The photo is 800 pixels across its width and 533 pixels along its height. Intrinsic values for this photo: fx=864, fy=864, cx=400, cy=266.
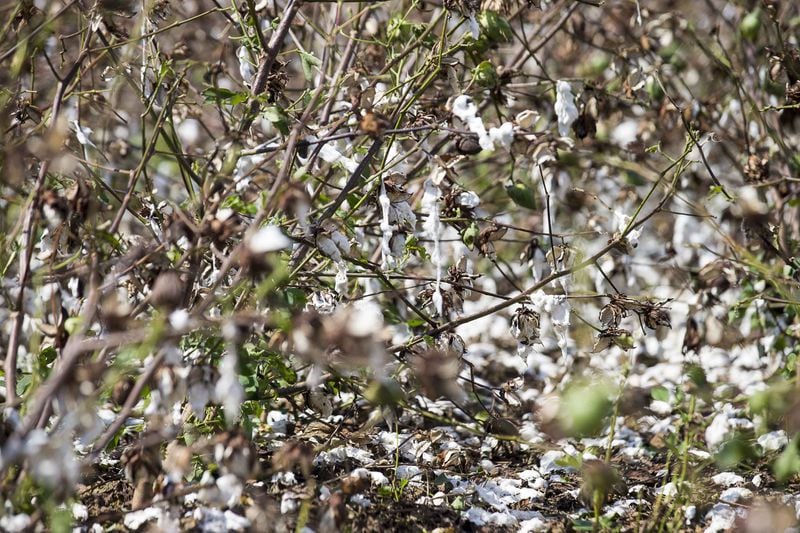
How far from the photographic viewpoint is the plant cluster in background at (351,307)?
51.4 inches

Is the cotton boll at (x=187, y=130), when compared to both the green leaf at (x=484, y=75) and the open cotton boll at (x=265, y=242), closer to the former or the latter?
the green leaf at (x=484, y=75)

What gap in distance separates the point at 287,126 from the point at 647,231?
2462 millimetres

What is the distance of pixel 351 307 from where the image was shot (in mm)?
1755

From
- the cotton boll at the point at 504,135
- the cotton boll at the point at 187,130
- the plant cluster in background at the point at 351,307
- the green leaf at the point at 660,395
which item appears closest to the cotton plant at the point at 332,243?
the plant cluster in background at the point at 351,307

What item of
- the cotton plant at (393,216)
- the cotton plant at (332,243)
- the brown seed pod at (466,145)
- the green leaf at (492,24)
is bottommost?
the cotton plant at (332,243)

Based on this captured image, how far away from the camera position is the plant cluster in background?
1306 mm

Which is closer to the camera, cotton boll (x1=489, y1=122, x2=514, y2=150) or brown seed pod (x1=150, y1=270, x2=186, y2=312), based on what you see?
brown seed pod (x1=150, y1=270, x2=186, y2=312)

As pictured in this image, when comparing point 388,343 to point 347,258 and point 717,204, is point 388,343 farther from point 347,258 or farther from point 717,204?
point 717,204

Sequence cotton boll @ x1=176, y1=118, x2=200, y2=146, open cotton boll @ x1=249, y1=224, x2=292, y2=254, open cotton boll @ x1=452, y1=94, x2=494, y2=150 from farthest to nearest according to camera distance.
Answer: cotton boll @ x1=176, y1=118, x2=200, y2=146 → open cotton boll @ x1=452, y1=94, x2=494, y2=150 → open cotton boll @ x1=249, y1=224, x2=292, y2=254

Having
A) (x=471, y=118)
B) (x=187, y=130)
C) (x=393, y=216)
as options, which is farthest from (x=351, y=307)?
(x=187, y=130)

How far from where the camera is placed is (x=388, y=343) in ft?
6.02

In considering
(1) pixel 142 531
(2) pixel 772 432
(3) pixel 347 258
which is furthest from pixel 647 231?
(1) pixel 142 531

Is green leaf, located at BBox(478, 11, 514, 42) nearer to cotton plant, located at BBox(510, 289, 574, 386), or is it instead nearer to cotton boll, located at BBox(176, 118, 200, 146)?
cotton plant, located at BBox(510, 289, 574, 386)

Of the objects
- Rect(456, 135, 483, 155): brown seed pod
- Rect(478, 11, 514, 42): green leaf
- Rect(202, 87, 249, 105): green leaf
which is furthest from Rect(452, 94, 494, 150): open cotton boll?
Rect(202, 87, 249, 105): green leaf
